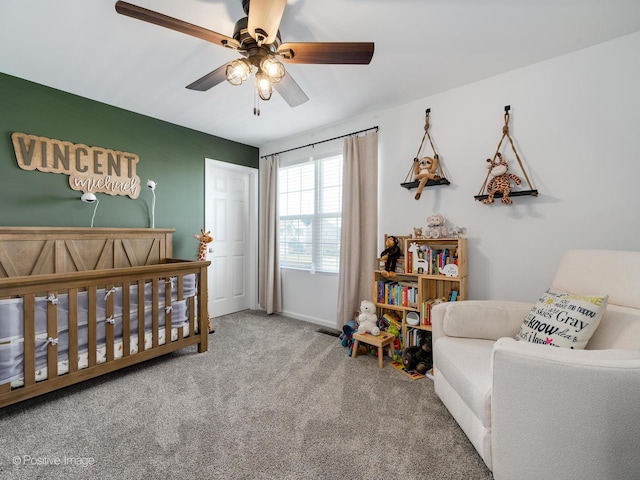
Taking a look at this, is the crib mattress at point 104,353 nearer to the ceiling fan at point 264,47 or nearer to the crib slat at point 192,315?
the crib slat at point 192,315

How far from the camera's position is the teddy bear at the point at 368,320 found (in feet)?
8.06

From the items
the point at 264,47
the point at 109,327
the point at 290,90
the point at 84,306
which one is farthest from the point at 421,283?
the point at 84,306

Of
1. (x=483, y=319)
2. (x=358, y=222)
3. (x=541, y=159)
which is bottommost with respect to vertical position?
(x=483, y=319)

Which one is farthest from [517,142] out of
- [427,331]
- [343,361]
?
[343,361]

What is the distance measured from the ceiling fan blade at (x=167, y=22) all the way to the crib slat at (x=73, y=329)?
1.70 m

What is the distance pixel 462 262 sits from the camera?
224 cm

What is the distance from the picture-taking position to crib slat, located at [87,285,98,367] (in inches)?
78.5

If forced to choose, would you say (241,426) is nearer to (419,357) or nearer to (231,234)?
(419,357)

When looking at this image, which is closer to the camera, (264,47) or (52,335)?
(264,47)

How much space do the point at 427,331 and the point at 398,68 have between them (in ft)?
6.90

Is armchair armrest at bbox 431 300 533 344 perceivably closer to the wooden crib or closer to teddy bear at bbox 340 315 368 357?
teddy bear at bbox 340 315 368 357

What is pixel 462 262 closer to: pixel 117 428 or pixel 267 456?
pixel 267 456

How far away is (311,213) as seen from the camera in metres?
3.53

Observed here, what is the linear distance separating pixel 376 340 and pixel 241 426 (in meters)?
1.19
